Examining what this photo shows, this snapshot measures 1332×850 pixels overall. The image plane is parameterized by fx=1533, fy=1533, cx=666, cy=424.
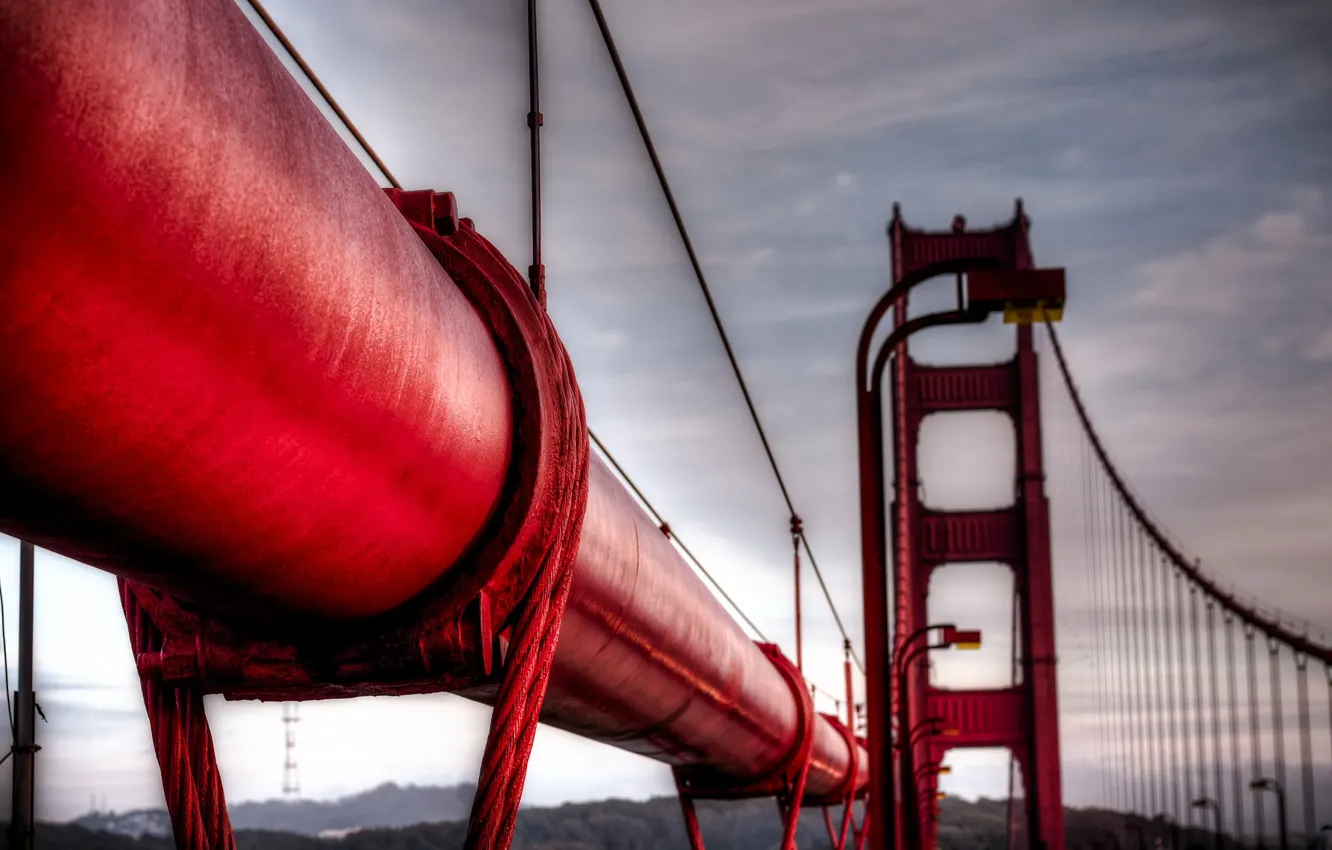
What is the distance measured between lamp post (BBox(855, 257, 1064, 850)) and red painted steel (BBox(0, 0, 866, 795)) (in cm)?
698

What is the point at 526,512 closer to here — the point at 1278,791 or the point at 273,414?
the point at 273,414

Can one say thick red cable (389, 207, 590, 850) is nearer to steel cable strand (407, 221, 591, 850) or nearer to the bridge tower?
steel cable strand (407, 221, 591, 850)

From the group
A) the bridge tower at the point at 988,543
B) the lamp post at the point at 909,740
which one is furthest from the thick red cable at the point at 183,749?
the bridge tower at the point at 988,543

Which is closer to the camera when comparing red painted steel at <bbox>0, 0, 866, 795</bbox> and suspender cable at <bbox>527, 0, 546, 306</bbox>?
red painted steel at <bbox>0, 0, 866, 795</bbox>

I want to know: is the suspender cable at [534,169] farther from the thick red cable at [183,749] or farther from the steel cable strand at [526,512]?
the thick red cable at [183,749]

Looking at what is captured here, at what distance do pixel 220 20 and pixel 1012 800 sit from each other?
2214 inches

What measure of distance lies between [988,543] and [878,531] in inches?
970

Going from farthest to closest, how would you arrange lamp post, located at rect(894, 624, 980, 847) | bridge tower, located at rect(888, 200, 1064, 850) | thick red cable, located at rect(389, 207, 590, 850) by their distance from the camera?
bridge tower, located at rect(888, 200, 1064, 850), lamp post, located at rect(894, 624, 980, 847), thick red cable, located at rect(389, 207, 590, 850)

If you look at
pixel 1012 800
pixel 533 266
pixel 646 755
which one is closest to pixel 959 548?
pixel 1012 800

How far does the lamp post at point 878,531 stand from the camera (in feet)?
30.8

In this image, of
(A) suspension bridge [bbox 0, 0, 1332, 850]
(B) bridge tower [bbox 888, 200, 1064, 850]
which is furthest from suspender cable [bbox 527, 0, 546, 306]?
(B) bridge tower [bbox 888, 200, 1064, 850]

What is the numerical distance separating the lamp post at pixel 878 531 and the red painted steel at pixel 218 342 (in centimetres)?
698

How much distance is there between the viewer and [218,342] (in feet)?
4.16

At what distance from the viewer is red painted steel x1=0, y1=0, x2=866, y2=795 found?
107 centimetres
